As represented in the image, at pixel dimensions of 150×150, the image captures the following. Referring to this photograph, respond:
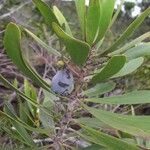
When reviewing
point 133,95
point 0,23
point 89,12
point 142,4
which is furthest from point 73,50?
point 142,4

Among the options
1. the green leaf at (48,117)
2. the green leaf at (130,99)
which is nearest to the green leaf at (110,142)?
the green leaf at (130,99)

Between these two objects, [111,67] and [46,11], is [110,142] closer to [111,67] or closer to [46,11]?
[111,67]

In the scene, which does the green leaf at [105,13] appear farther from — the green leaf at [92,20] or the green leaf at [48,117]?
the green leaf at [48,117]

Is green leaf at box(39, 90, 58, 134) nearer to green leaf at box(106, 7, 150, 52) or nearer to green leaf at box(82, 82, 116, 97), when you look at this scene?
green leaf at box(82, 82, 116, 97)

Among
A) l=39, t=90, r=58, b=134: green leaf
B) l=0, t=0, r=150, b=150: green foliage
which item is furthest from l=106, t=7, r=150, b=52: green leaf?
l=39, t=90, r=58, b=134: green leaf

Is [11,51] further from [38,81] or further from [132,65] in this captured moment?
[132,65]

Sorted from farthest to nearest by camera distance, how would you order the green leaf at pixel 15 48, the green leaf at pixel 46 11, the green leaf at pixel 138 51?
the green leaf at pixel 138 51
the green leaf at pixel 46 11
the green leaf at pixel 15 48
